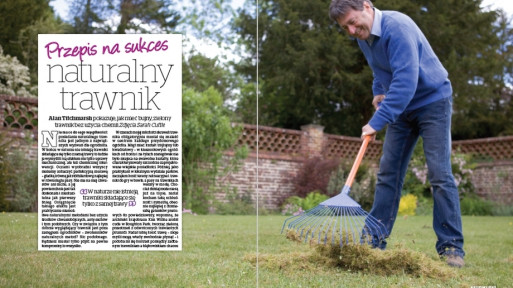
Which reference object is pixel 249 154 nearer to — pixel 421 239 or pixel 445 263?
pixel 421 239

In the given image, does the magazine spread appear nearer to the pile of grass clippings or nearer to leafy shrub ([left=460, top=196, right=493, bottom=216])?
the pile of grass clippings

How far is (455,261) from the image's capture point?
3355 millimetres

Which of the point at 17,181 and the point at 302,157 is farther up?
the point at 302,157

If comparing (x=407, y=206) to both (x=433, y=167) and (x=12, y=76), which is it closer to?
(x=433, y=167)

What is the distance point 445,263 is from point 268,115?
44.9 feet

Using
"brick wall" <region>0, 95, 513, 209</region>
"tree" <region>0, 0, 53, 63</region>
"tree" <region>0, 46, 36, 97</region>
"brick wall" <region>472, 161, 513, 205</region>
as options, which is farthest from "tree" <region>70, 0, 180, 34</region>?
"brick wall" <region>472, 161, 513, 205</region>

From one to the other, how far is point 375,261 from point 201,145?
7.28 metres

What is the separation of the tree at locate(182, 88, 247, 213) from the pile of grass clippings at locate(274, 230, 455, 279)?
21.9 ft

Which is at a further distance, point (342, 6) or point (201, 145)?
point (201, 145)

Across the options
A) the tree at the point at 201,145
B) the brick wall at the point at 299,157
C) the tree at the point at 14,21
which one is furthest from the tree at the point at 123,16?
the tree at the point at 201,145

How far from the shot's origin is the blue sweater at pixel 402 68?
3178 millimetres

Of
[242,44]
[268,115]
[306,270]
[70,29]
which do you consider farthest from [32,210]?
[242,44]

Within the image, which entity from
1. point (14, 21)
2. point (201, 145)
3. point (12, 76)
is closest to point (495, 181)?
point (201, 145)

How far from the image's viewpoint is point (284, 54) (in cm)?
A: 1523
